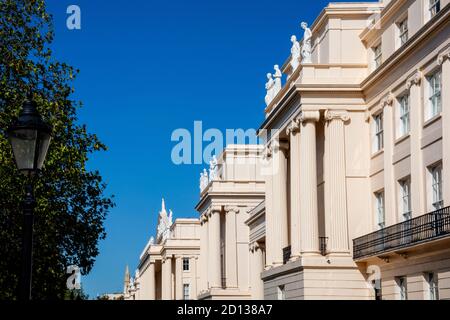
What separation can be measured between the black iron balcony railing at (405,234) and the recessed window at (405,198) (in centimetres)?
87

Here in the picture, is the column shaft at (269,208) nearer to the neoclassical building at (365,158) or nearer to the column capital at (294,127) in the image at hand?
the neoclassical building at (365,158)

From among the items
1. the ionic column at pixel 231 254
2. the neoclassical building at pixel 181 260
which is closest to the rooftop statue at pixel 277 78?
the ionic column at pixel 231 254

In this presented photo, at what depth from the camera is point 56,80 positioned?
92.7ft

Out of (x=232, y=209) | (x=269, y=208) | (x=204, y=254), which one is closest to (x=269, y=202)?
(x=269, y=208)

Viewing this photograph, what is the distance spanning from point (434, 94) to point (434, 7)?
318 centimetres

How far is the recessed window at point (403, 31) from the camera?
120 ft

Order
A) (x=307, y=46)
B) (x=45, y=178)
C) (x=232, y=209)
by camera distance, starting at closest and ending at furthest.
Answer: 1. (x=45, y=178)
2. (x=307, y=46)
3. (x=232, y=209)

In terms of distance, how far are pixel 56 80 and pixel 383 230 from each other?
49.5ft

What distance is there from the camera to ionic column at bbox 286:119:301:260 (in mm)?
43125

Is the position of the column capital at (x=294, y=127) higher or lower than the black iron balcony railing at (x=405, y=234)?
higher

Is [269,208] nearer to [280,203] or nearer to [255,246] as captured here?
[280,203]

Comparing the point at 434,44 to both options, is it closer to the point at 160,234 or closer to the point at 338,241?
the point at 338,241

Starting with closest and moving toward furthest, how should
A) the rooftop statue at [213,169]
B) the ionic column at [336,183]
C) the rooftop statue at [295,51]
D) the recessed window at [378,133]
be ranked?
the recessed window at [378,133] < the ionic column at [336,183] < the rooftop statue at [295,51] < the rooftop statue at [213,169]

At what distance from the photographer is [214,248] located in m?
77.5
